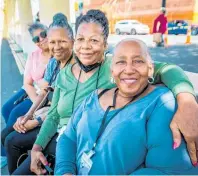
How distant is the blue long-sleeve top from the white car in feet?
75.0

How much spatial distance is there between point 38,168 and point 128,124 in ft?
3.03

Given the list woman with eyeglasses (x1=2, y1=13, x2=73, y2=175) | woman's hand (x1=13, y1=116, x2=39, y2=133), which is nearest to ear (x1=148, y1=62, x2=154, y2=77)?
woman with eyeglasses (x1=2, y1=13, x2=73, y2=175)

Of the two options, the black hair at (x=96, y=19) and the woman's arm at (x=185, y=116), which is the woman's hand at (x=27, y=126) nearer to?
the black hair at (x=96, y=19)

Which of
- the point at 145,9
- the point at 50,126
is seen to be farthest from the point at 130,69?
the point at 145,9

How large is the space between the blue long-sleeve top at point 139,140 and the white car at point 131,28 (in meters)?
22.9

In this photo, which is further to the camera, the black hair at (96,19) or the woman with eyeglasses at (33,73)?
the woman with eyeglasses at (33,73)

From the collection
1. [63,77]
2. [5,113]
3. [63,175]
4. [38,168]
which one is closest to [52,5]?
[5,113]

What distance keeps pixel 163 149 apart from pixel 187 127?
0.14 m

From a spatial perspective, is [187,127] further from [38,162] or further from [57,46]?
[57,46]

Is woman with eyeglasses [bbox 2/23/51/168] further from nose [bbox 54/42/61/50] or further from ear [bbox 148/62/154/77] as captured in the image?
ear [bbox 148/62/154/77]

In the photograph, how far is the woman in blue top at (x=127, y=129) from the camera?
47.8 inches

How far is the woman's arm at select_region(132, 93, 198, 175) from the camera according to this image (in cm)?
118

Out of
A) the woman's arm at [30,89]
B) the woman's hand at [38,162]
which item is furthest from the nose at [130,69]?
the woman's arm at [30,89]

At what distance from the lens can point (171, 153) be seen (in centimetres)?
117
